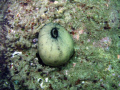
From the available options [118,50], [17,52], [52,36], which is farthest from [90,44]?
[17,52]

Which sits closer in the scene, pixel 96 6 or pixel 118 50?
pixel 118 50

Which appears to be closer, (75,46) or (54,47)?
(54,47)

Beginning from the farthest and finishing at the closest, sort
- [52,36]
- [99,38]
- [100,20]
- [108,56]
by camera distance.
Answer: [100,20], [99,38], [108,56], [52,36]

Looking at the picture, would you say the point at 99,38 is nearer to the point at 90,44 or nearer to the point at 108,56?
the point at 90,44
